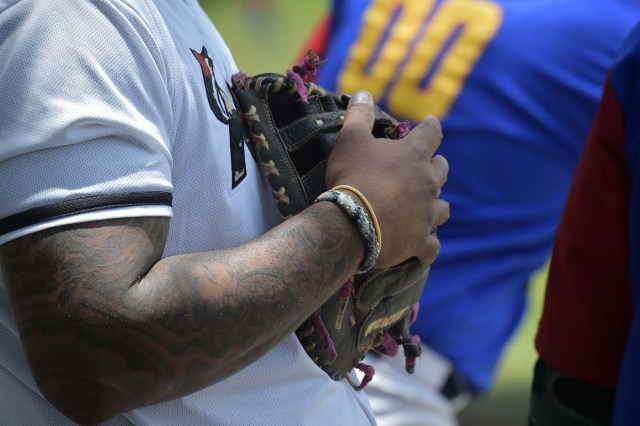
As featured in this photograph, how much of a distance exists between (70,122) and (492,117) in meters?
1.66

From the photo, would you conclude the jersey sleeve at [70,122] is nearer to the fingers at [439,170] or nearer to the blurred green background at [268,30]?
the fingers at [439,170]

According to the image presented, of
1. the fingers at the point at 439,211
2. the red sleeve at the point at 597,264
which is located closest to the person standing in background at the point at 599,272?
the red sleeve at the point at 597,264

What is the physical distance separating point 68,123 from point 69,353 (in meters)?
0.21

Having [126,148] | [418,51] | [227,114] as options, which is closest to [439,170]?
[227,114]

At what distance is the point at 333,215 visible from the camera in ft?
3.20

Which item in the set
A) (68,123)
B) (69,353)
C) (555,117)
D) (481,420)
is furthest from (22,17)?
(481,420)

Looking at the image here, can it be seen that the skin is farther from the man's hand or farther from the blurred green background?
the blurred green background

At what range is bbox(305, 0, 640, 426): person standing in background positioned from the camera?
7.63 feet

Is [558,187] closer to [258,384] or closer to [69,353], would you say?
[258,384]

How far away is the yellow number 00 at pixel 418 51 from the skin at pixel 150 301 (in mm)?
1453

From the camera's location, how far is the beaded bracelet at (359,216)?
980 millimetres

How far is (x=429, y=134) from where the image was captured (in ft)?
3.78

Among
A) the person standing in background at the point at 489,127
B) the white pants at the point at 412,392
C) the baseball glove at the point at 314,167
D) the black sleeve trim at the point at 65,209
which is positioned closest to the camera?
the black sleeve trim at the point at 65,209

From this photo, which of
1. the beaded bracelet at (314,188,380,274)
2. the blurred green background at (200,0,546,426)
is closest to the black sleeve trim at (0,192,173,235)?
the beaded bracelet at (314,188,380,274)
